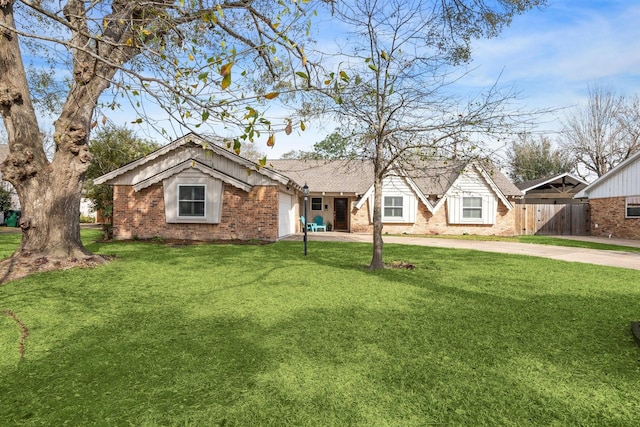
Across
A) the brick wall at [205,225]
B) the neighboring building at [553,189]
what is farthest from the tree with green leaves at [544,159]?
the brick wall at [205,225]

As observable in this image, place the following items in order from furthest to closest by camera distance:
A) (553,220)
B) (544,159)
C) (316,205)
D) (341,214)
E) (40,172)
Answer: (544,159) < (341,214) < (316,205) < (553,220) < (40,172)

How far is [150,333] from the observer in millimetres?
4680

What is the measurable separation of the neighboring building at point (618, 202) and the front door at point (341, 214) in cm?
1543

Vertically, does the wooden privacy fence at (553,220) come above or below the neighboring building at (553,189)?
below

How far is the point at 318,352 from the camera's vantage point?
4.04m

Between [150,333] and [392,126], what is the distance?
7.03 m

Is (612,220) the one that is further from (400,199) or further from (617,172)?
(400,199)

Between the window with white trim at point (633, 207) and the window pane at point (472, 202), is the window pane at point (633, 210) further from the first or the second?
the window pane at point (472, 202)

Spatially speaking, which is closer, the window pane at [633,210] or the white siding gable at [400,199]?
the window pane at [633,210]

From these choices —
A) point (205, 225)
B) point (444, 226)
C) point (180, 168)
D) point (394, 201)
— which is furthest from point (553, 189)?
point (180, 168)

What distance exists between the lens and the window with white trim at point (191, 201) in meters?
16.8

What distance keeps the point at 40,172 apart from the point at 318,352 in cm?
885

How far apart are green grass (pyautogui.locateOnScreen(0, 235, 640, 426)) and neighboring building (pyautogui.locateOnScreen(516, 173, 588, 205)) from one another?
24.8 meters

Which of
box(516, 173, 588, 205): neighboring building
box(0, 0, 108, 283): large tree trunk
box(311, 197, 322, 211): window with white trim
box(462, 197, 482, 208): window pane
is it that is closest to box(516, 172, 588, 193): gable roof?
box(516, 173, 588, 205): neighboring building
